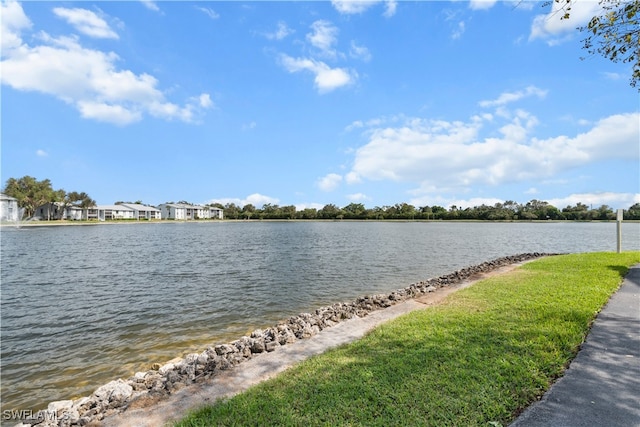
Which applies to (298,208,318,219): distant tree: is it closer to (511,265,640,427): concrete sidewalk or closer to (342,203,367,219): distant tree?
(342,203,367,219): distant tree

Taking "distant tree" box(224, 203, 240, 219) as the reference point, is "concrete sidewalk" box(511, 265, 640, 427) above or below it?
below

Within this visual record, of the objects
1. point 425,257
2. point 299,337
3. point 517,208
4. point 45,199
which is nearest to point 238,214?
point 45,199

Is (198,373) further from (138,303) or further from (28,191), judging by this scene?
(28,191)

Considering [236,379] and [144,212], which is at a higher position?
[144,212]

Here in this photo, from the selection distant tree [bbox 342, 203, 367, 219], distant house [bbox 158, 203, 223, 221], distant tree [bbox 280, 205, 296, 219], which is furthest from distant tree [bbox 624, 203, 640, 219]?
distant house [bbox 158, 203, 223, 221]

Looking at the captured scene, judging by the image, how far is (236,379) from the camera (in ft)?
14.5

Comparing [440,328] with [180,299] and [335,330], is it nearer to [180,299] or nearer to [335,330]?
[335,330]

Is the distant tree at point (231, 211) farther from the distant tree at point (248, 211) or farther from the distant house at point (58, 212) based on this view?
the distant house at point (58, 212)

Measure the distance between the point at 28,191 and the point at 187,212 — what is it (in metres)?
49.0

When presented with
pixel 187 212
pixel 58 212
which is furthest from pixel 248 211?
pixel 58 212

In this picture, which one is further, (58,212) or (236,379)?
(58,212)

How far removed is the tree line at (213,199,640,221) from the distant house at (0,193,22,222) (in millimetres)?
67334

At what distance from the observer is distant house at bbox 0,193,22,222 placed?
7200 cm

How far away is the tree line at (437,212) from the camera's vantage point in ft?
333
